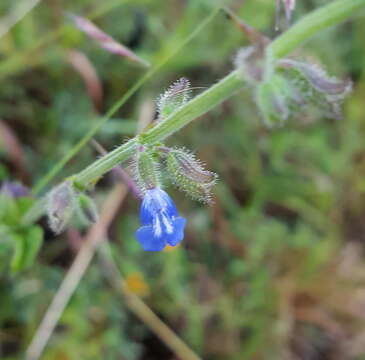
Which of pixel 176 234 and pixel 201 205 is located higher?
pixel 201 205

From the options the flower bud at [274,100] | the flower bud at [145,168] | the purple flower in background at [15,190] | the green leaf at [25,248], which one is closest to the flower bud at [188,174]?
the flower bud at [145,168]

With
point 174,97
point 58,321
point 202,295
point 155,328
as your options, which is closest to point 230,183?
point 202,295

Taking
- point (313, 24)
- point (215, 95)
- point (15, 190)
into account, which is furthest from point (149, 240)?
point (15, 190)

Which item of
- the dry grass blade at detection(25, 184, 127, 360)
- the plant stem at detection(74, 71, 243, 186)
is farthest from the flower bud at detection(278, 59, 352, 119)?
the dry grass blade at detection(25, 184, 127, 360)

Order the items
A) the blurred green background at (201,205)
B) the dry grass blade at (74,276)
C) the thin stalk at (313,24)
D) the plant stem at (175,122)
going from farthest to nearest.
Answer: the blurred green background at (201,205) → the dry grass blade at (74,276) → the thin stalk at (313,24) → the plant stem at (175,122)

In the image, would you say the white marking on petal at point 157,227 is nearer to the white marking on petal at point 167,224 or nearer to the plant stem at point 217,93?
the white marking on petal at point 167,224

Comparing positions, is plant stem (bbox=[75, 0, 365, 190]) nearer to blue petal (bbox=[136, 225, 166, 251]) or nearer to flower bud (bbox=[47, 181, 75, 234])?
flower bud (bbox=[47, 181, 75, 234])

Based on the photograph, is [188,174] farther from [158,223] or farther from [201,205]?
[201,205]
